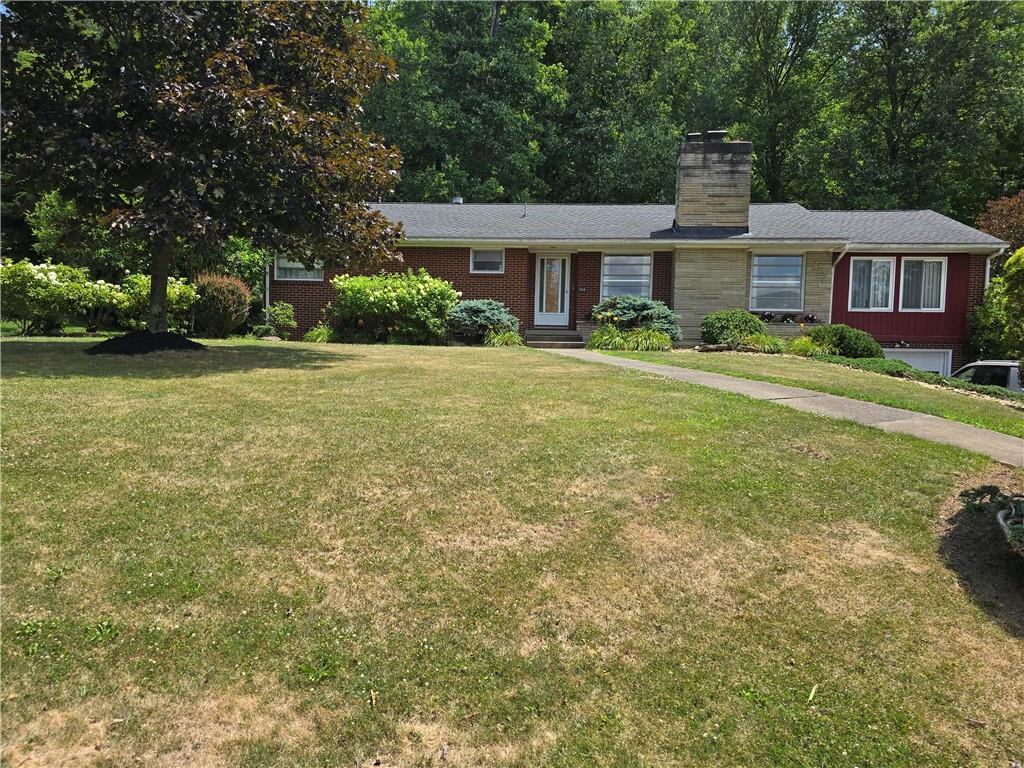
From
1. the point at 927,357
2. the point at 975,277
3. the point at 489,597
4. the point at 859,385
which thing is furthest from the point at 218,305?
the point at 975,277

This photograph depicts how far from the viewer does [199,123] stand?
28.7 ft

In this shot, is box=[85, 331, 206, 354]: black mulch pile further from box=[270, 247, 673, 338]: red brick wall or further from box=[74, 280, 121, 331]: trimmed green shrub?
box=[270, 247, 673, 338]: red brick wall

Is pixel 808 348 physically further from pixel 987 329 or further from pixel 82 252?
pixel 82 252

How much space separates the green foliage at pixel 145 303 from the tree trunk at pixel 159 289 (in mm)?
4885

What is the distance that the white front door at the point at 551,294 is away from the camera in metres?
20.0

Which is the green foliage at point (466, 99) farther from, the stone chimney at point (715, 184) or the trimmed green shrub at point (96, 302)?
the trimmed green shrub at point (96, 302)

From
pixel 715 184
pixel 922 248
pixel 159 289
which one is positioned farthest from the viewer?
pixel 715 184

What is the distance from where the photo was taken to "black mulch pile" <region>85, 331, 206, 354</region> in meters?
9.91

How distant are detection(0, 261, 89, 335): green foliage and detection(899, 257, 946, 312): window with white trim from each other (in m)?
20.9

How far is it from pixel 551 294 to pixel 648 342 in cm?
527

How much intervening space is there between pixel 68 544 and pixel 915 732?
4.28 meters

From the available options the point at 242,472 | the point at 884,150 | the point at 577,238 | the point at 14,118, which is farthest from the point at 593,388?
the point at 884,150

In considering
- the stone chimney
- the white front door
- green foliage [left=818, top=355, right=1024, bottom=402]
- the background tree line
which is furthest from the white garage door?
the background tree line

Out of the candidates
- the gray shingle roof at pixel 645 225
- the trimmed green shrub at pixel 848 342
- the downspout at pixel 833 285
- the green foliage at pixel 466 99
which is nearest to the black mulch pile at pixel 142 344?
the gray shingle roof at pixel 645 225
